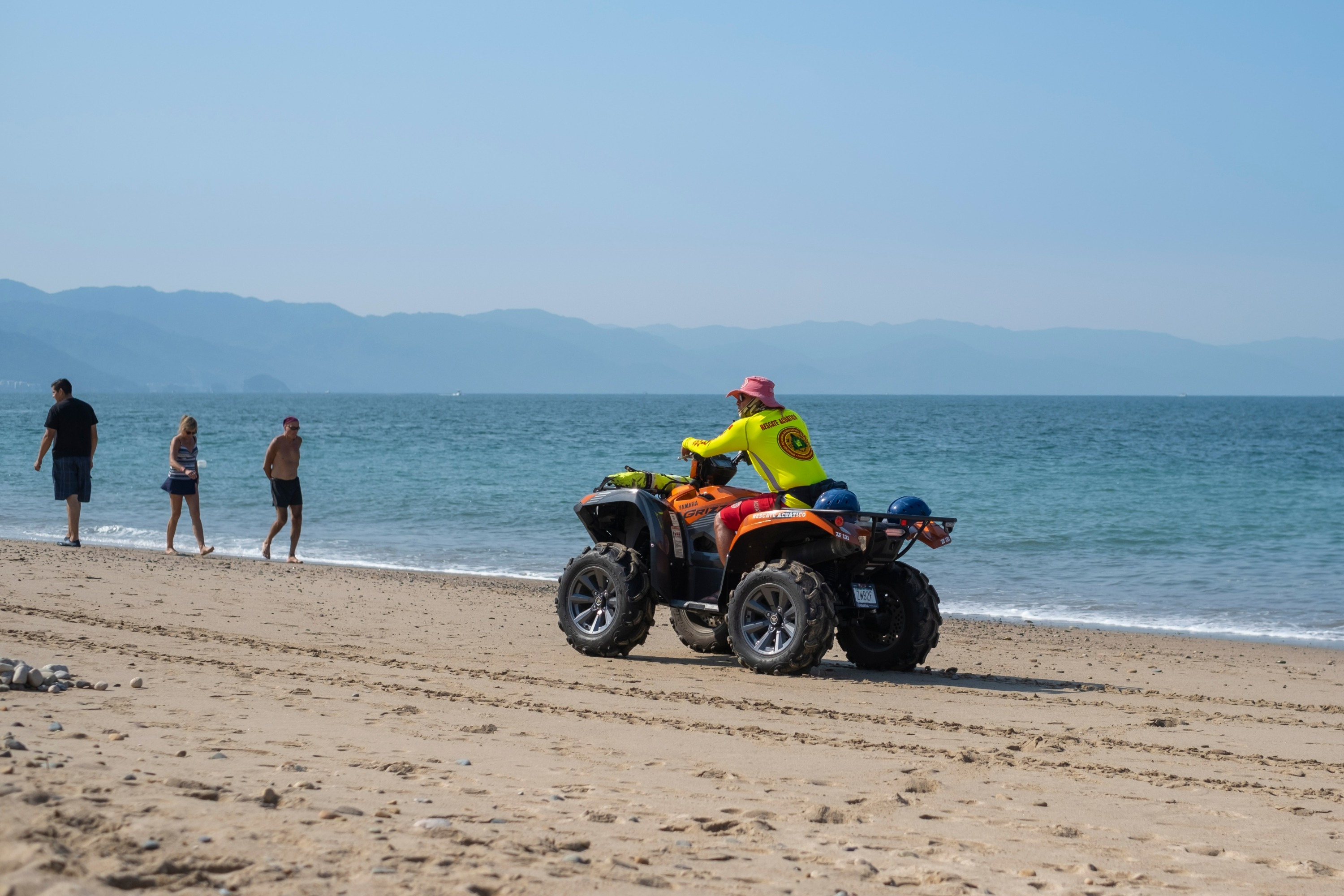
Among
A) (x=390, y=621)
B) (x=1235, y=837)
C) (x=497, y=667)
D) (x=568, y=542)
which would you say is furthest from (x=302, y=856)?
(x=568, y=542)

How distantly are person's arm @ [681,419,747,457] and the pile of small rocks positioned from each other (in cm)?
352

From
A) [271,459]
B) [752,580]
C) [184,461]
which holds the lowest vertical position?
[752,580]

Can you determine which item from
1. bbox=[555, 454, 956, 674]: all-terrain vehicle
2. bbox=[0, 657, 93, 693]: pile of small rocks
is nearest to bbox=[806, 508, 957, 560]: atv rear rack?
bbox=[555, 454, 956, 674]: all-terrain vehicle

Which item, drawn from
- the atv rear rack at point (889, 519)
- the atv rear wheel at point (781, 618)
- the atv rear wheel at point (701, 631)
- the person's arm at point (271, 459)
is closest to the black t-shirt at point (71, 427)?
the person's arm at point (271, 459)

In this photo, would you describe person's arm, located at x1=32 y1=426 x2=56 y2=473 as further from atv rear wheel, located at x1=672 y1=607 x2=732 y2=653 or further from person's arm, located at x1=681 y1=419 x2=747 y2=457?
person's arm, located at x1=681 y1=419 x2=747 y2=457

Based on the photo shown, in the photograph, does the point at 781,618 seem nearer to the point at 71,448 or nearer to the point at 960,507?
the point at 71,448

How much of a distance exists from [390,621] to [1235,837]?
6.71 m

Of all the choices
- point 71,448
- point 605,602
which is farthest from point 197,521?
point 605,602

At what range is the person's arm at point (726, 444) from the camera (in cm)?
761

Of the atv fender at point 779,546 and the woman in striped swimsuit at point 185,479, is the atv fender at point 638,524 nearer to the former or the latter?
the atv fender at point 779,546

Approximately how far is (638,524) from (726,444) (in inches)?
41.6

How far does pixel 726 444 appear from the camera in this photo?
7.64 meters

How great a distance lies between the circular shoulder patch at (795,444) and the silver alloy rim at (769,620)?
0.83 m

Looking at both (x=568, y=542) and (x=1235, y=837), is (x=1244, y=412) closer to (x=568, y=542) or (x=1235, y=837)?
(x=568, y=542)
